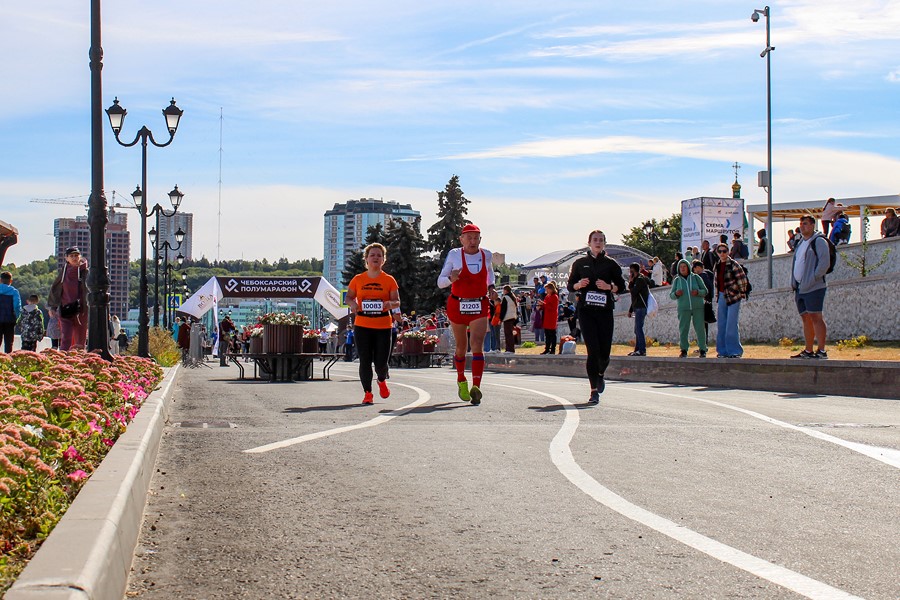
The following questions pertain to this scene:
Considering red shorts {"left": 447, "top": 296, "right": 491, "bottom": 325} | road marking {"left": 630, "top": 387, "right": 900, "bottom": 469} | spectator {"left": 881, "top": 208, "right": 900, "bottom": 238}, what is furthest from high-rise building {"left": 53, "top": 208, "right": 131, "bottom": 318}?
road marking {"left": 630, "top": 387, "right": 900, "bottom": 469}

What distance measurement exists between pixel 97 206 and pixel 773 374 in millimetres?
10094

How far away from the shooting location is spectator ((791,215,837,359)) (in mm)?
16375

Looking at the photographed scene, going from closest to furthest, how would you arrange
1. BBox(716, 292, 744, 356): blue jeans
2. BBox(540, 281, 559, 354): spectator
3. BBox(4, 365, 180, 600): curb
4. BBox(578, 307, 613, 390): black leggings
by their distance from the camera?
BBox(4, 365, 180, 600): curb, BBox(578, 307, 613, 390): black leggings, BBox(716, 292, 744, 356): blue jeans, BBox(540, 281, 559, 354): spectator

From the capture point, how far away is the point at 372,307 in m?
13.2

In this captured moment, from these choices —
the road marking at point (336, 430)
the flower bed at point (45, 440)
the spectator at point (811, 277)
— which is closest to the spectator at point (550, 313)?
the spectator at point (811, 277)

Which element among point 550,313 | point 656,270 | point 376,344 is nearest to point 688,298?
point 550,313

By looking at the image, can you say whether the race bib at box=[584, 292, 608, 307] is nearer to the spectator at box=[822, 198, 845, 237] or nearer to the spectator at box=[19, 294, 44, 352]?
the spectator at box=[19, 294, 44, 352]

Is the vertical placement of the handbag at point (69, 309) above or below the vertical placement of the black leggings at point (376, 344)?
above

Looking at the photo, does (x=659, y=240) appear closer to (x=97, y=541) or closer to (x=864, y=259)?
(x=864, y=259)

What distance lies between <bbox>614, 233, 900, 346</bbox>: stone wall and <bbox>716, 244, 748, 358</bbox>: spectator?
20.5 feet

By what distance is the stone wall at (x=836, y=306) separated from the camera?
2422cm

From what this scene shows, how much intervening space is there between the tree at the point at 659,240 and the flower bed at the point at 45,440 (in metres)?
118

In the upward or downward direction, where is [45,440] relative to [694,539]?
upward

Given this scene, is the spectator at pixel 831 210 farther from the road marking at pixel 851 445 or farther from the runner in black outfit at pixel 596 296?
the road marking at pixel 851 445
